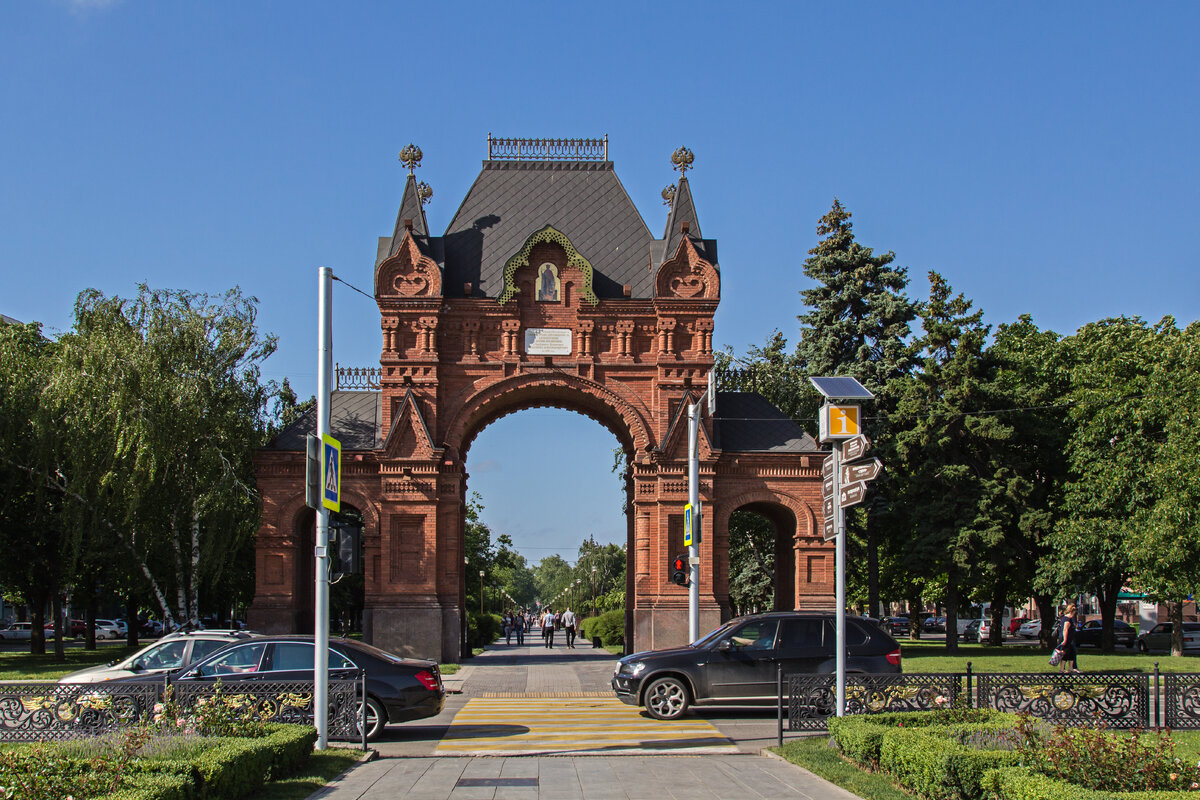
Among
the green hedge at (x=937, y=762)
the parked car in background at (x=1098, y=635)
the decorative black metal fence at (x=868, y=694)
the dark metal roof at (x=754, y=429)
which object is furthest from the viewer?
the parked car in background at (x=1098, y=635)

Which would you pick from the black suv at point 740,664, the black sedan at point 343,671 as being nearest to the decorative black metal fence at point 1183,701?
the black suv at point 740,664

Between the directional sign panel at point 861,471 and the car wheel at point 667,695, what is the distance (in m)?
5.10

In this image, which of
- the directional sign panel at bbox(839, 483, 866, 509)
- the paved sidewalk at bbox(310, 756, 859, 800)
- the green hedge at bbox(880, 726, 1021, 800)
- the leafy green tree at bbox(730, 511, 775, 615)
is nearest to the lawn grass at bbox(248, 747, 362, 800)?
the paved sidewalk at bbox(310, 756, 859, 800)

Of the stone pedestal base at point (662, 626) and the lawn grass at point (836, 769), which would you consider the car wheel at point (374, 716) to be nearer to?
the lawn grass at point (836, 769)

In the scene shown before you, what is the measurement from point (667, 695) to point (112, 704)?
8355 mm

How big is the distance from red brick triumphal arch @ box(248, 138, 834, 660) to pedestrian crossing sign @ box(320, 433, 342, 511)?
17079mm

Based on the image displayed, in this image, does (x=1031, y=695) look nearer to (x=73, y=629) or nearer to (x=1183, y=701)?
(x=1183, y=701)

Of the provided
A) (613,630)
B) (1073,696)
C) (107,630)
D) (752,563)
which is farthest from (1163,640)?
(107,630)

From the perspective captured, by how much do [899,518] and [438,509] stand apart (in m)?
15.5

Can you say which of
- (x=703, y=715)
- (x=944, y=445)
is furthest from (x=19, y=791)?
(x=944, y=445)

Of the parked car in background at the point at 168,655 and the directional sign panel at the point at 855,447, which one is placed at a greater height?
the directional sign panel at the point at 855,447

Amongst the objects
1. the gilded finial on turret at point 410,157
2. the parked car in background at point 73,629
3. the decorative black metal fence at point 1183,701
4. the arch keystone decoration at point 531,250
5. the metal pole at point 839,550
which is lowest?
the parked car in background at point 73,629

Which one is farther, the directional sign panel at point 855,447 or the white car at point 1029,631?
the white car at point 1029,631

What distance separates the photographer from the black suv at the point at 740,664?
17797 mm
